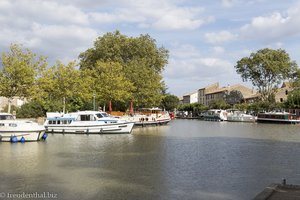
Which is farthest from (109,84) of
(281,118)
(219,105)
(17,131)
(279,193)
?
(219,105)

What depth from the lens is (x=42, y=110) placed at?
61188 millimetres

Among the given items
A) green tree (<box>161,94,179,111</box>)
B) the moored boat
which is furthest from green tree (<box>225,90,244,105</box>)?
the moored boat

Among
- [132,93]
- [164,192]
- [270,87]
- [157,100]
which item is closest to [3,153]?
[164,192]

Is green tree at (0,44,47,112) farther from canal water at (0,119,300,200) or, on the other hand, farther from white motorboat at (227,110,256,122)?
white motorboat at (227,110,256,122)

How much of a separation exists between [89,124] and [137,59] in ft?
111

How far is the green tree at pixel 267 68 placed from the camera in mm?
93625

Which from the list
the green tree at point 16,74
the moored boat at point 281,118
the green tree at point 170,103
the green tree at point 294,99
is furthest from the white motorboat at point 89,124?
the green tree at point 170,103

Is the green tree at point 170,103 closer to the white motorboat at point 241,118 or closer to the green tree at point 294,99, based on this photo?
the white motorboat at point 241,118

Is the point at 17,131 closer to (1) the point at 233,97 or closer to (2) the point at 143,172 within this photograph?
(2) the point at 143,172

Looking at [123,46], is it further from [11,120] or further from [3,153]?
[3,153]

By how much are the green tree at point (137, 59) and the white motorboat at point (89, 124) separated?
2464cm

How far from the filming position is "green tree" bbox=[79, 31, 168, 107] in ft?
226

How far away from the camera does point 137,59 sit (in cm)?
7462

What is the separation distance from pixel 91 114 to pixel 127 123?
404 cm
